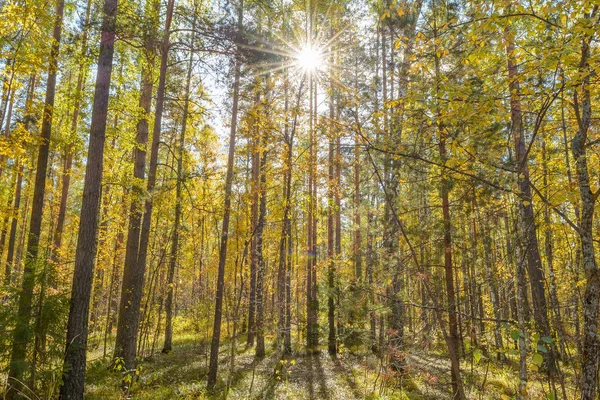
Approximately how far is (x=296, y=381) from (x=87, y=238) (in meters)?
7.52

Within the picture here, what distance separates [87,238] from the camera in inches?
254

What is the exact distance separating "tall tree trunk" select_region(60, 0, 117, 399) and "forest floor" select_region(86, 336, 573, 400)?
1.44 metres

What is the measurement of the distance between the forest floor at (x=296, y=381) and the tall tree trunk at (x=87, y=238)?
4.73 feet

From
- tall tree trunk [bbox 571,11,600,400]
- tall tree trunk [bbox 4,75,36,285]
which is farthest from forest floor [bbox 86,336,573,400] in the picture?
tall tree trunk [bbox 571,11,600,400]

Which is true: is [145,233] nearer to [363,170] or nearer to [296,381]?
[363,170]

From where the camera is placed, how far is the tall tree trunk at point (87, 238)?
595 cm

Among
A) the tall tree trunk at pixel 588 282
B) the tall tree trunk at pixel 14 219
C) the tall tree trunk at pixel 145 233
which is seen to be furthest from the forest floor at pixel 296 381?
the tall tree trunk at pixel 588 282

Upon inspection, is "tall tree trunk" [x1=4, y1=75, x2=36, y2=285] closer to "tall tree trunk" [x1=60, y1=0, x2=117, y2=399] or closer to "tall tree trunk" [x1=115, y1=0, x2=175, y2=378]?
"tall tree trunk" [x1=60, y1=0, x2=117, y2=399]

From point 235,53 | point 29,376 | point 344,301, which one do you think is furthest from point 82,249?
point 344,301

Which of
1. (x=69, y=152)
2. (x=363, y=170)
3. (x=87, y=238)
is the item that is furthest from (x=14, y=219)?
A: (x=363, y=170)

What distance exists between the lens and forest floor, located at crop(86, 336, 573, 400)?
830 cm

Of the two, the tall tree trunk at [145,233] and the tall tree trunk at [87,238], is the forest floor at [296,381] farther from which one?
the tall tree trunk at [87,238]

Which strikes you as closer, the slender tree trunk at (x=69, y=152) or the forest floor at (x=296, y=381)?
the slender tree trunk at (x=69, y=152)

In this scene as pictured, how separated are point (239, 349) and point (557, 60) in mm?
15702
